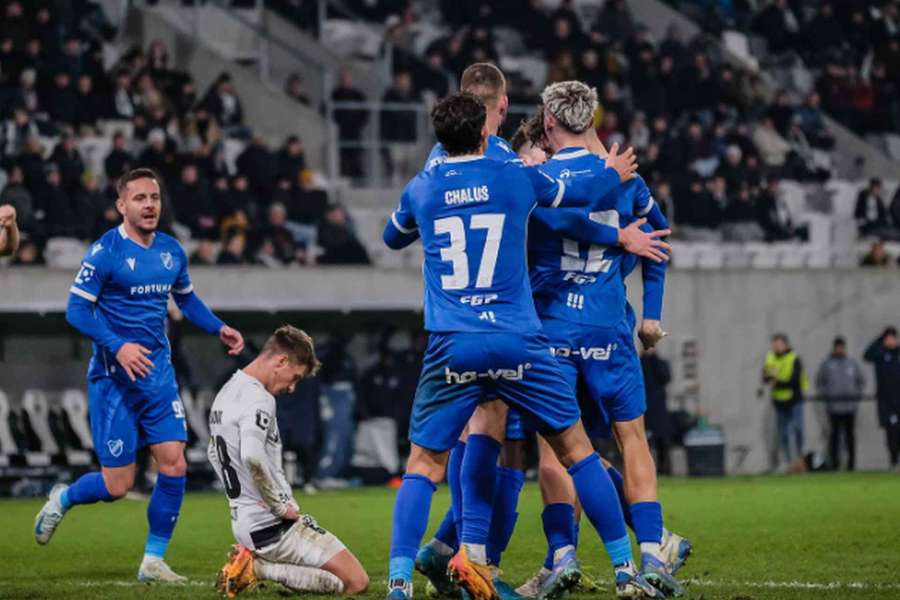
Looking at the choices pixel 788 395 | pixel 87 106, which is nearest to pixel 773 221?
pixel 788 395

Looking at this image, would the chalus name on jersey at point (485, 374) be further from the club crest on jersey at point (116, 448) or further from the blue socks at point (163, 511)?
the club crest on jersey at point (116, 448)

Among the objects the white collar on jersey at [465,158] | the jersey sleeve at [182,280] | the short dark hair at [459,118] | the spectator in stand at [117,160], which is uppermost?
the spectator in stand at [117,160]

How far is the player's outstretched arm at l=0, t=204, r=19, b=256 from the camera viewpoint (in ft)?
27.7

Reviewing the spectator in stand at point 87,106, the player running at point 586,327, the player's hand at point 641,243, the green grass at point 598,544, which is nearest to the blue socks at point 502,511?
the player running at point 586,327

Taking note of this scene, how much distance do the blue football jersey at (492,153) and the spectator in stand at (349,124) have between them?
17.8m

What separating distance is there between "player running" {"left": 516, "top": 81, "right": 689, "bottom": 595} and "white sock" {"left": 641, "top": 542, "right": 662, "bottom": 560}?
0.06ft

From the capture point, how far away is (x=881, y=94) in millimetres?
32625

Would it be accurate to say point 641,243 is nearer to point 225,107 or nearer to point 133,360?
point 133,360

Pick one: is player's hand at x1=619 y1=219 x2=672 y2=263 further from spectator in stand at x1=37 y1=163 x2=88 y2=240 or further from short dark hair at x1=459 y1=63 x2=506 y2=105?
spectator in stand at x1=37 y1=163 x2=88 y2=240

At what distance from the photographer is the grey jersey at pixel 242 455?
29.6 ft

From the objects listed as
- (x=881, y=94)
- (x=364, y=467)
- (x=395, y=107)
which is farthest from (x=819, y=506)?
(x=881, y=94)

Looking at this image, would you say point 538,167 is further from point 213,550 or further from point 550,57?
point 550,57

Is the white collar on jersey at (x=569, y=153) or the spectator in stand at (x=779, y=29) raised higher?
the spectator in stand at (x=779, y=29)

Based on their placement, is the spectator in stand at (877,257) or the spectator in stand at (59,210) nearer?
the spectator in stand at (59,210)
